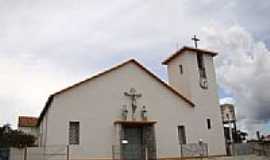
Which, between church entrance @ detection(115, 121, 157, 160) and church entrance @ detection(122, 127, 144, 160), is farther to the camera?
church entrance @ detection(122, 127, 144, 160)

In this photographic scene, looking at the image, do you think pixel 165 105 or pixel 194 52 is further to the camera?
pixel 194 52

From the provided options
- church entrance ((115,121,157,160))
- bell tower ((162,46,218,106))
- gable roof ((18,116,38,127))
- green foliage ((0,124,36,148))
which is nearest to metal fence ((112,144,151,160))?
church entrance ((115,121,157,160))

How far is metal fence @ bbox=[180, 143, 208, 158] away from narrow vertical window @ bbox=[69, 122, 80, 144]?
7205 millimetres

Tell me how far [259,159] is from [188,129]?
5190mm

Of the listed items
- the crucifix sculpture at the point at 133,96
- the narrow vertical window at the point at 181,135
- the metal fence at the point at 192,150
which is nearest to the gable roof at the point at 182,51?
the crucifix sculpture at the point at 133,96

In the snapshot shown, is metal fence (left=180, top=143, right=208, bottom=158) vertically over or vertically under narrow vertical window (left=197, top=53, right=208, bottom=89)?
under

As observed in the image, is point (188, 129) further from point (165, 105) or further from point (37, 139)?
point (37, 139)

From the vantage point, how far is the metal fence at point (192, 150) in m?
24.2

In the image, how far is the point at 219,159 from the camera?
22.0 metres

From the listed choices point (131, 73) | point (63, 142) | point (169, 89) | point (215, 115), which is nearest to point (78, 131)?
point (63, 142)

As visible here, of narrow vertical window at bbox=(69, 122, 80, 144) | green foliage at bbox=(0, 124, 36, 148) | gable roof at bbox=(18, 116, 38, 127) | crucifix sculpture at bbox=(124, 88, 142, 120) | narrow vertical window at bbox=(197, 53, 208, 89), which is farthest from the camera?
gable roof at bbox=(18, 116, 38, 127)

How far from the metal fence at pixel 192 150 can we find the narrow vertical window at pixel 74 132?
23.6ft

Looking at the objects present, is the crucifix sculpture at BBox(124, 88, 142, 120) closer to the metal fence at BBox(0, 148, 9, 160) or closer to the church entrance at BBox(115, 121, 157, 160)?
the church entrance at BBox(115, 121, 157, 160)

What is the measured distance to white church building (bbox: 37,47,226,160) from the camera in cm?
2197
